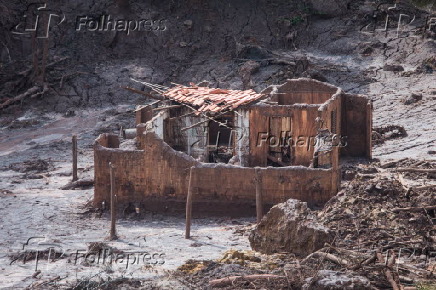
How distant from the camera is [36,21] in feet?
115

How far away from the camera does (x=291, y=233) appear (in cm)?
1602

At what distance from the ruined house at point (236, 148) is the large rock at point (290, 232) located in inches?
82.9

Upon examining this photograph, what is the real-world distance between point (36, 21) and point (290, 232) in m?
21.3

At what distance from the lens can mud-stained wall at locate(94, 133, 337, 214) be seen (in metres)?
19.6

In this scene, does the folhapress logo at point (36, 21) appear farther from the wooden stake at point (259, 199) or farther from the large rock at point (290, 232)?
the large rock at point (290, 232)

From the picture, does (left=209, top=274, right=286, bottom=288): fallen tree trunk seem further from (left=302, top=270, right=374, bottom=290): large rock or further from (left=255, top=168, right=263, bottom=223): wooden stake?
(left=255, top=168, right=263, bottom=223): wooden stake

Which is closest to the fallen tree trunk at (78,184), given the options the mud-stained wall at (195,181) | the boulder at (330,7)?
the mud-stained wall at (195,181)

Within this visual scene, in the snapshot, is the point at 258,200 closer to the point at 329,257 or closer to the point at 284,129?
the point at 329,257

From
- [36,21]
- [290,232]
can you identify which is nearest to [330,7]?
[36,21]

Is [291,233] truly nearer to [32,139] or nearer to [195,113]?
[195,113]

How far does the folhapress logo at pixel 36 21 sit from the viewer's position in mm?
34872

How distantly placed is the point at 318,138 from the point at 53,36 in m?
17.1

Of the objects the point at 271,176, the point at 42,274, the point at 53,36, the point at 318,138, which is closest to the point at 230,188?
the point at 271,176

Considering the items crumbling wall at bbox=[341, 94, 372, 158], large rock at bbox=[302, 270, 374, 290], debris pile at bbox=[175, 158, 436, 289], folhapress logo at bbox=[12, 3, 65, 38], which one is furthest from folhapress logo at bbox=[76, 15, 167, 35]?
large rock at bbox=[302, 270, 374, 290]
